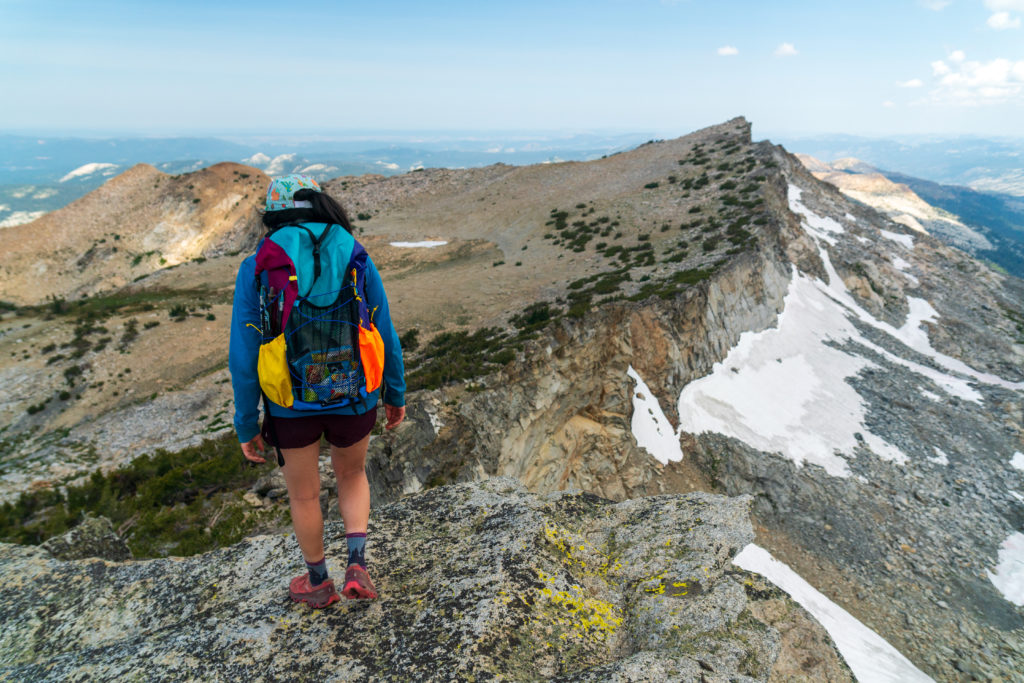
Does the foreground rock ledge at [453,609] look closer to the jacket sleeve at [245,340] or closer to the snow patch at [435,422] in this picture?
the jacket sleeve at [245,340]

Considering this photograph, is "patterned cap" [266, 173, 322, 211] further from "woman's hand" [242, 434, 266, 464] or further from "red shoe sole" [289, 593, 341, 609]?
"red shoe sole" [289, 593, 341, 609]

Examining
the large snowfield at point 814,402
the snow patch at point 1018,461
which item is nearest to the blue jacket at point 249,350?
the large snowfield at point 814,402

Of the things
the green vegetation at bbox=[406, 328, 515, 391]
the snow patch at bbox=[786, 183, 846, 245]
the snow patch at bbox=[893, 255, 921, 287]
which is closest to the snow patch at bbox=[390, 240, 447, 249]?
the green vegetation at bbox=[406, 328, 515, 391]

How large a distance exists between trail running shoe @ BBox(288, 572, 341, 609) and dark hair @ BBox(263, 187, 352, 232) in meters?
3.03

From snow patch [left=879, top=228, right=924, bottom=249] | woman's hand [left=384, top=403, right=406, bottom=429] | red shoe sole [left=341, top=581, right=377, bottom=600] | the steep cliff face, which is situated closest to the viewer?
red shoe sole [left=341, top=581, right=377, bottom=600]

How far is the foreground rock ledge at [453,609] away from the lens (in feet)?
10.7

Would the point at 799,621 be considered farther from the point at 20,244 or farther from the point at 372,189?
the point at 20,244

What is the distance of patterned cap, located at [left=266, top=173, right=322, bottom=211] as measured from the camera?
3.34 meters

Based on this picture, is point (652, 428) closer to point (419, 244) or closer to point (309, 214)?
point (309, 214)

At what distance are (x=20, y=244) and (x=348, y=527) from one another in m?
66.4

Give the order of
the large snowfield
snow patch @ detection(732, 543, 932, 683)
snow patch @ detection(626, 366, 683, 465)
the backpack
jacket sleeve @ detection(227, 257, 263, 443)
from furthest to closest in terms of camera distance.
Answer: snow patch @ detection(626, 366, 683, 465) → the large snowfield → snow patch @ detection(732, 543, 932, 683) → jacket sleeve @ detection(227, 257, 263, 443) → the backpack

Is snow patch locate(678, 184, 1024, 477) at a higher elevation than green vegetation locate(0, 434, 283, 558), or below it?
below

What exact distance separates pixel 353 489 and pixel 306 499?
0.40 m

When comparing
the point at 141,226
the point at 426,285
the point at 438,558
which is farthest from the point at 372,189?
the point at 438,558
